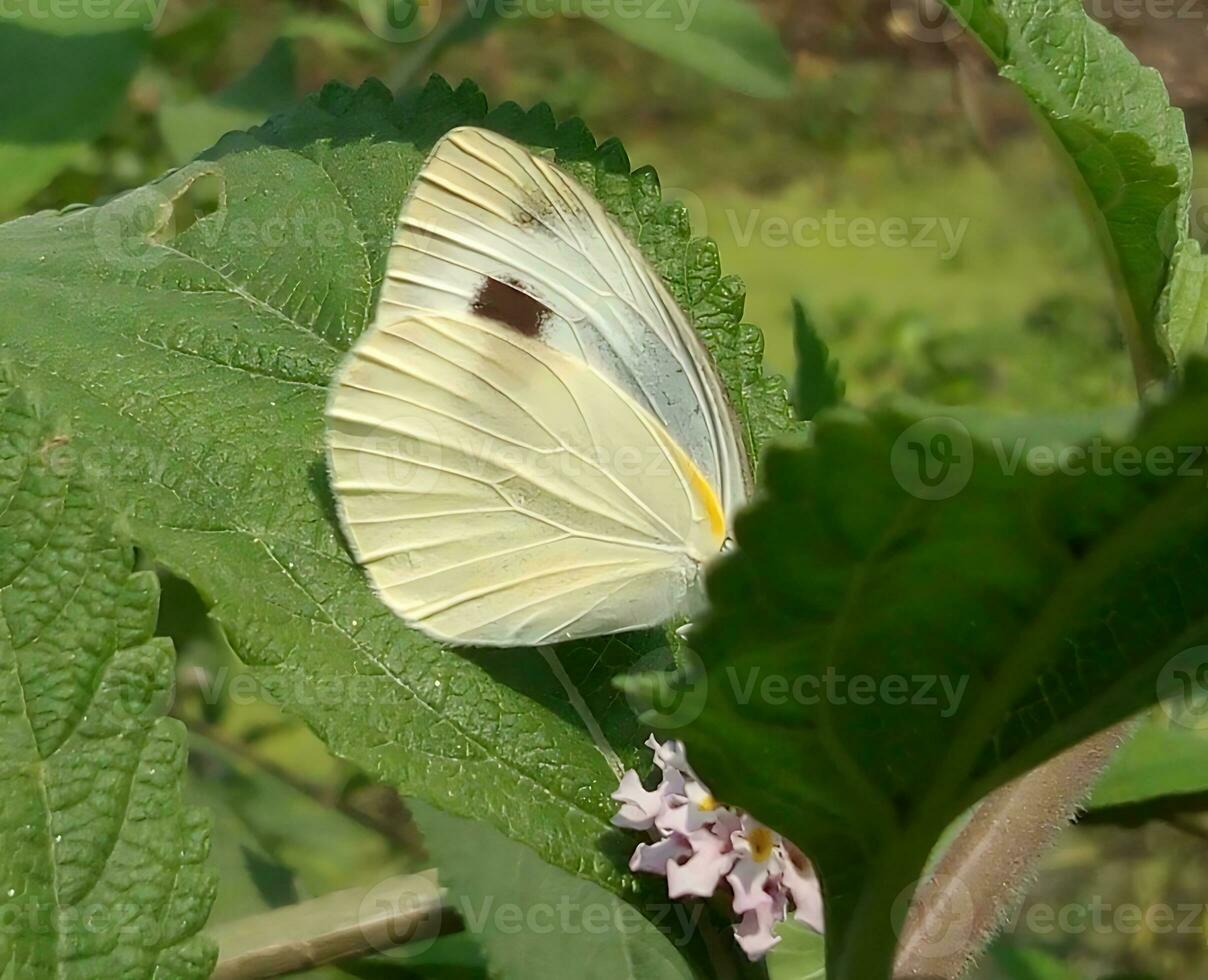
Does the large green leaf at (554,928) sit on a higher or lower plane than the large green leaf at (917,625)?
lower

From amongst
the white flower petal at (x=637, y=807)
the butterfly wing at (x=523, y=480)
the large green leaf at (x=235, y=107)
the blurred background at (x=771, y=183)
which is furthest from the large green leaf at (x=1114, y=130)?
the large green leaf at (x=235, y=107)

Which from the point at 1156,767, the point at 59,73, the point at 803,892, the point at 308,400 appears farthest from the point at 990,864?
the point at 59,73

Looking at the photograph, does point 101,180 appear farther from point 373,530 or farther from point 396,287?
point 373,530

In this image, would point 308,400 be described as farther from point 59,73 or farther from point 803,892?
point 59,73

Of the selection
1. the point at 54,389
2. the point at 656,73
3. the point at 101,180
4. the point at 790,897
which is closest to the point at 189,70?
the point at 101,180

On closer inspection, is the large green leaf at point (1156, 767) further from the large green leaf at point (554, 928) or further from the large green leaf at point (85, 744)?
the large green leaf at point (85, 744)

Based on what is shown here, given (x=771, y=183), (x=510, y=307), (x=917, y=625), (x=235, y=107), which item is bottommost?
(x=771, y=183)
